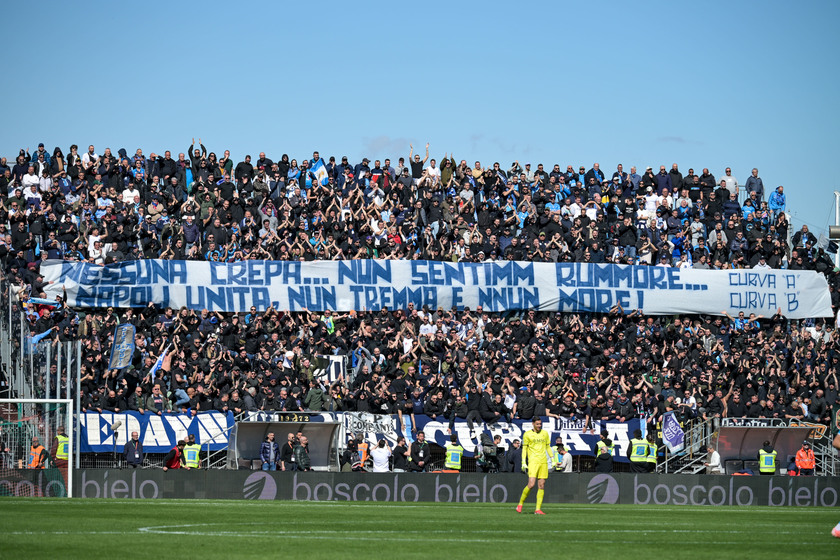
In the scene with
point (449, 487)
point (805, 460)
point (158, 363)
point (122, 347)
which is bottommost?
point (449, 487)

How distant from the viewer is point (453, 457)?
2797 centimetres

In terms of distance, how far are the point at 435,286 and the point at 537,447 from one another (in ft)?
49.4

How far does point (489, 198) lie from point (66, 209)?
520 inches

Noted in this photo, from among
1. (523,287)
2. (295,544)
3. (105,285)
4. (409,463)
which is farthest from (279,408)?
(295,544)

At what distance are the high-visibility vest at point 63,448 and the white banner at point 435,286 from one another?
9354mm

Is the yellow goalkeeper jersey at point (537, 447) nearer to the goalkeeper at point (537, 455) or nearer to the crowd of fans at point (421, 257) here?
the goalkeeper at point (537, 455)

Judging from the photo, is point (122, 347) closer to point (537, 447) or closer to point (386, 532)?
point (537, 447)

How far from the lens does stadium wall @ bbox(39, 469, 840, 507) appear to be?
24531 millimetres

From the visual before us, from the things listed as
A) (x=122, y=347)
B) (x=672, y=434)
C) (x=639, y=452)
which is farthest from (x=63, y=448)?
(x=672, y=434)

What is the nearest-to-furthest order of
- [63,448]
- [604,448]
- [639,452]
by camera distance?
[63,448] → [604,448] → [639,452]

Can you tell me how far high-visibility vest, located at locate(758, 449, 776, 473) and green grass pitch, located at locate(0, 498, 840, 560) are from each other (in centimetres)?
734

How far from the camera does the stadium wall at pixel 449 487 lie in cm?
2453

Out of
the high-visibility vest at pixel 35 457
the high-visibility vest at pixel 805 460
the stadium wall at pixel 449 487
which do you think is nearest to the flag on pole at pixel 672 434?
the high-visibility vest at pixel 805 460

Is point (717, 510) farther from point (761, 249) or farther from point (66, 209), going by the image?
point (66, 209)
